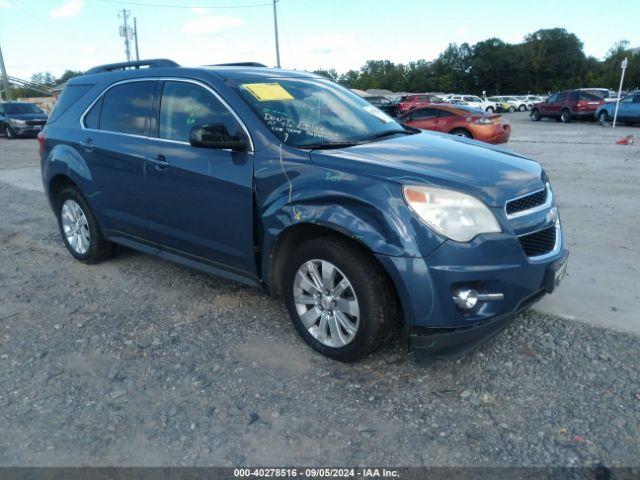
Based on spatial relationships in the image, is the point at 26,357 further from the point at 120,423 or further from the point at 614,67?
the point at 614,67

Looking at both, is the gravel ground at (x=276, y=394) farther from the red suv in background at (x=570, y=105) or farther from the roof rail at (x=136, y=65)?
the red suv in background at (x=570, y=105)

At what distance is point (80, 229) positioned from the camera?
5195mm

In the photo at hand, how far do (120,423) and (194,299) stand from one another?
5.31ft

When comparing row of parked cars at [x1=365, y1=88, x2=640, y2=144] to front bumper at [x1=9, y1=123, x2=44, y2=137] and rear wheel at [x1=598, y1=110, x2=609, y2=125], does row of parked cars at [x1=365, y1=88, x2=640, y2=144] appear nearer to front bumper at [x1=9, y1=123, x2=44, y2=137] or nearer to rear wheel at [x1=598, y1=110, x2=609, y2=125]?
rear wheel at [x1=598, y1=110, x2=609, y2=125]

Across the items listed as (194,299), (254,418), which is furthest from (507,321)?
(194,299)

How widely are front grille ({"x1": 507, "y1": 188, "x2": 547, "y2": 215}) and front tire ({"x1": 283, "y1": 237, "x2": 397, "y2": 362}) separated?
803 mm

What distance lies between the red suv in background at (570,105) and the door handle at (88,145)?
2750cm

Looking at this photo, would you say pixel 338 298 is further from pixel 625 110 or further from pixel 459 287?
pixel 625 110

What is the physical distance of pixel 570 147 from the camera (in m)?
15.2

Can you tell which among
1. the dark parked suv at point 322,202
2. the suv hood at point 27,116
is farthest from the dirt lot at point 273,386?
the suv hood at point 27,116

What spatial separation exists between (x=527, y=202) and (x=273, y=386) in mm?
1831

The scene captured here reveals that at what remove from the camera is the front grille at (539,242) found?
9.86 feet

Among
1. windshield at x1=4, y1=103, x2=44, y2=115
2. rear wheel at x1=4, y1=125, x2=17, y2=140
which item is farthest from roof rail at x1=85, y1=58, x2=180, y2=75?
windshield at x1=4, y1=103, x2=44, y2=115

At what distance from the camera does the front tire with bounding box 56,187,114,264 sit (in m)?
4.99
